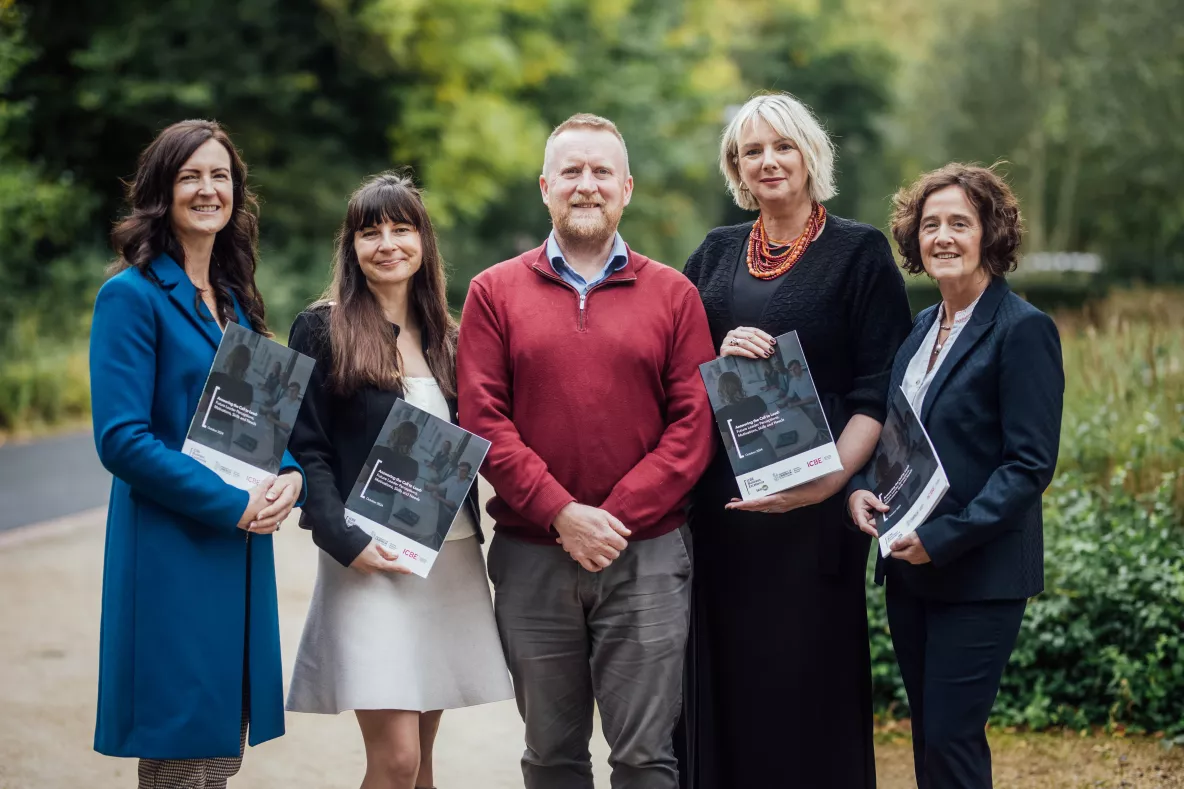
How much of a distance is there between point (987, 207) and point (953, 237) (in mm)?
136

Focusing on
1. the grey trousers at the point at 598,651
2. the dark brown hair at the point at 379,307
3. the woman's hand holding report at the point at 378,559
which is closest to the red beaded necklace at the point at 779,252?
the grey trousers at the point at 598,651

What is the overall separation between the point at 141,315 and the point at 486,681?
149 centimetres

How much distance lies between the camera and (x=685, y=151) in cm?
3141

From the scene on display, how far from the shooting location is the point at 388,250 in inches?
153

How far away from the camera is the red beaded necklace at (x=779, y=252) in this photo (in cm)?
403

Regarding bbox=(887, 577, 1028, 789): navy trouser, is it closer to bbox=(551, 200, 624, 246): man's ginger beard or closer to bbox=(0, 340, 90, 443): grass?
bbox=(551, 200, 624, 246): man's ginger beard

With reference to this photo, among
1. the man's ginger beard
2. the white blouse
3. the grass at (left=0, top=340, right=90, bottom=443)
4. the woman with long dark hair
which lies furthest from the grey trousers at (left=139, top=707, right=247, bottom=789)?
the grass at (left=0, top=340, right=90, bottom=443)

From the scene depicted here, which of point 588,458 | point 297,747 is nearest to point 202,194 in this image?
point 588,458

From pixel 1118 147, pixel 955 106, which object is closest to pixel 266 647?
pixel 1118 147

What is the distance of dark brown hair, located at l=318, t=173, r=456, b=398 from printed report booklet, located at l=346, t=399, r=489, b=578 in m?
0.19

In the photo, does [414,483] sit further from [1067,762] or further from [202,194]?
[1067,762]

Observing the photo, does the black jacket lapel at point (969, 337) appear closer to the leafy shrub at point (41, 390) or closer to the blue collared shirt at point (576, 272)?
the blue collared shirt at point (576, 272)

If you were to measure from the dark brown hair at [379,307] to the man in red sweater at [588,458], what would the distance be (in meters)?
0.20

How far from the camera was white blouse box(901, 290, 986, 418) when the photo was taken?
3.69 m
